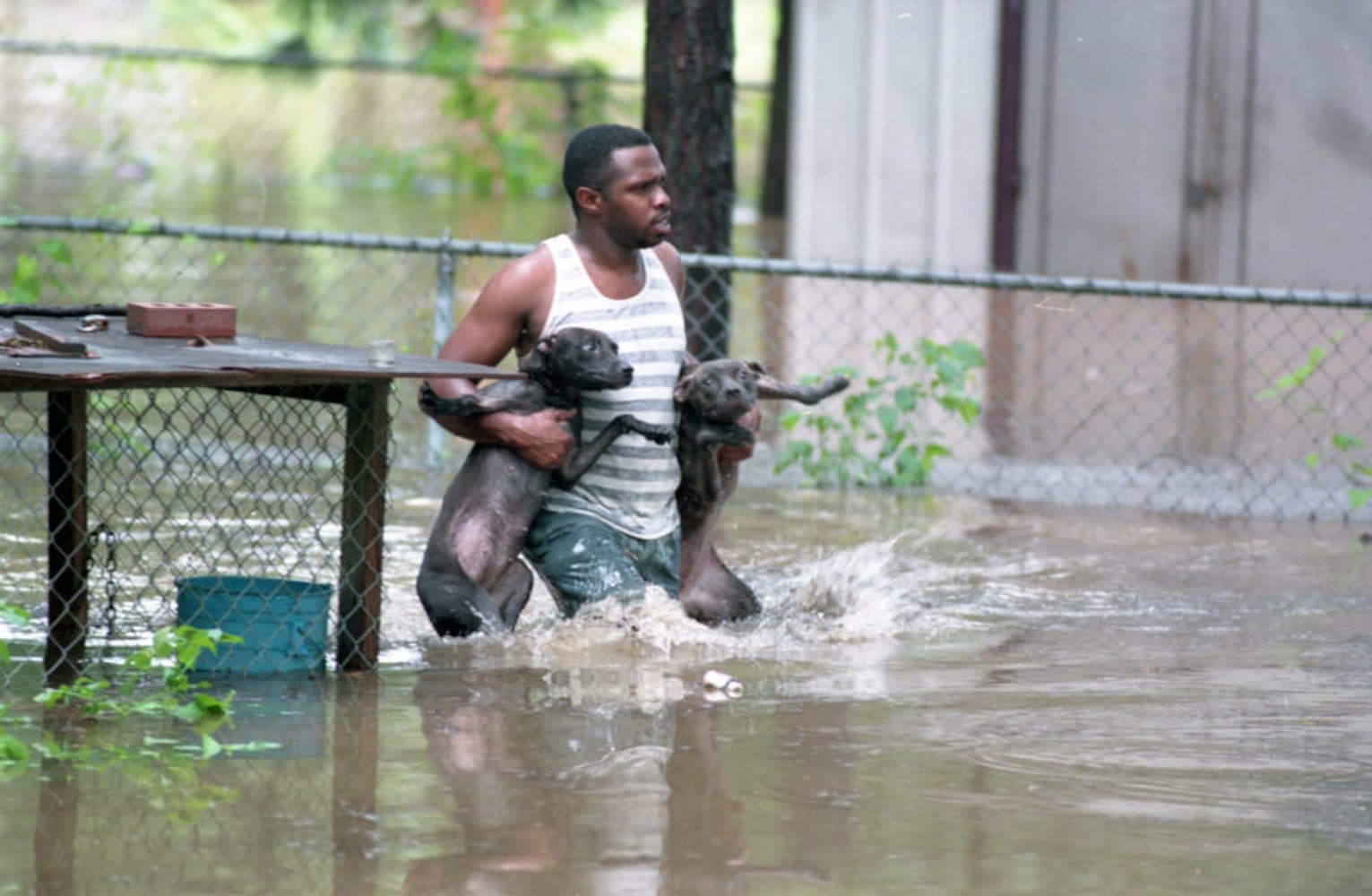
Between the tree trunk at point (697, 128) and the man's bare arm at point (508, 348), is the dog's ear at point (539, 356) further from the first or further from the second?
the tree trunk at point (697, 128)

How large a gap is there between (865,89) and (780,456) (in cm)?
770

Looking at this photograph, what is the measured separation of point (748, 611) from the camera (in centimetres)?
630

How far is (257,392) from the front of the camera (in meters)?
5.41

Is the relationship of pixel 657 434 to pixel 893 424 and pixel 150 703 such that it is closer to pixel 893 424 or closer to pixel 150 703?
pixel 150 703

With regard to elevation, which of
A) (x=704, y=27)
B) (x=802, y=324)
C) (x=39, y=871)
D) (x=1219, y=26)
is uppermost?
(x=1219, y=26)

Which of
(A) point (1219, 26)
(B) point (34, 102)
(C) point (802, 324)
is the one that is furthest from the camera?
(B) point (34, 102)

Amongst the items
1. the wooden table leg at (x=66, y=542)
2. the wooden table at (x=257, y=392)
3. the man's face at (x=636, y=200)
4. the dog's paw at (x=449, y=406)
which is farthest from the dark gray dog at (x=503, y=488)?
the wooden table leg at (x=66, y=542)

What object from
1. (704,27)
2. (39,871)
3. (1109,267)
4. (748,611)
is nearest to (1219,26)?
(1109,267)

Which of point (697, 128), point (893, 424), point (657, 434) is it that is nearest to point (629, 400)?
point (657, 434)

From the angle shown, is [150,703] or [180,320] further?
[180,320]

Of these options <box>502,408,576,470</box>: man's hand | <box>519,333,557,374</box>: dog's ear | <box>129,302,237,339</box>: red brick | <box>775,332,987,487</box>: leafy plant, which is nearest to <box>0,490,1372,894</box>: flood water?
<box>502,408,576,470</box>: man's hand

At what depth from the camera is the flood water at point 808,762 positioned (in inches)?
154

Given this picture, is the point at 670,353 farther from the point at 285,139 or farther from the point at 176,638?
the point at 285,139

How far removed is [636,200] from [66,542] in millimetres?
1817
